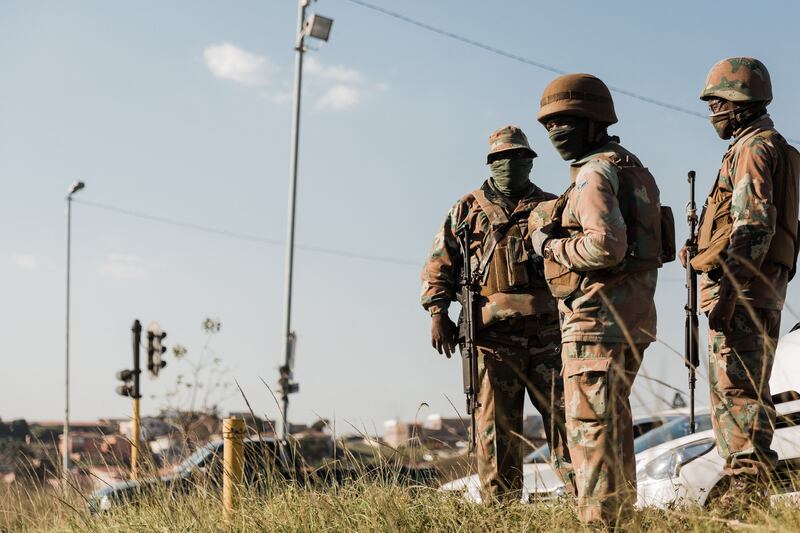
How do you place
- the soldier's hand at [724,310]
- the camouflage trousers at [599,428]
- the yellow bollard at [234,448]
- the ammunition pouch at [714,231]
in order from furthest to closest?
the yellow bollard at [234,448] → the ammunition pouch at [714,231] → the soldier's hand at [724,310] → the camouflage trousers at [599,428]

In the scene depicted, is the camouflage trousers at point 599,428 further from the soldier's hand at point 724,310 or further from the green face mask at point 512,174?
the green face mask at point 512,174

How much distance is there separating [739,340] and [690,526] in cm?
94

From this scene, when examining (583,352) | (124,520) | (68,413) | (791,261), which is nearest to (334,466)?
(124,520)

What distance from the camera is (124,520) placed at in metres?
5.03

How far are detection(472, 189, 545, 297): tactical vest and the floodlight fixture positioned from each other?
16176 mm

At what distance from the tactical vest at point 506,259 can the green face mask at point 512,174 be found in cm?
16

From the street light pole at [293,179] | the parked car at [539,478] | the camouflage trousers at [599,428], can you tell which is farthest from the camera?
the street light pole at [293,179]

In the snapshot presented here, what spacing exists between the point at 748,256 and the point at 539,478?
1.54m

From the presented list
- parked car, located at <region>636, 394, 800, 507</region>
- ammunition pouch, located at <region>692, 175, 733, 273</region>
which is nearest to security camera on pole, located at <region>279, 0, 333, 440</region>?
parked car, located at <region>636, 394, 800, 507</region>

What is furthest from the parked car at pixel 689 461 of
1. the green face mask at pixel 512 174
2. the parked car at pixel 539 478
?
the green face mask at pixel 512 174

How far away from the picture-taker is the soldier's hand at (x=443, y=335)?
5.34m

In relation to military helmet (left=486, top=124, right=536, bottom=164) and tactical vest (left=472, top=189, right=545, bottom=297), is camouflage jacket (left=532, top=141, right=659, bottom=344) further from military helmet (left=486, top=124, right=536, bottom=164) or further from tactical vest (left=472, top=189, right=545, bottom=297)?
military helmet (left=486, top=124, right=536, bottom=164)

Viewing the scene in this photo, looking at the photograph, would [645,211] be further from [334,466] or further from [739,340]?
[334,466]

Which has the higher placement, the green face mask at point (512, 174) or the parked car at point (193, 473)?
the green face mask at point (512, 174)
